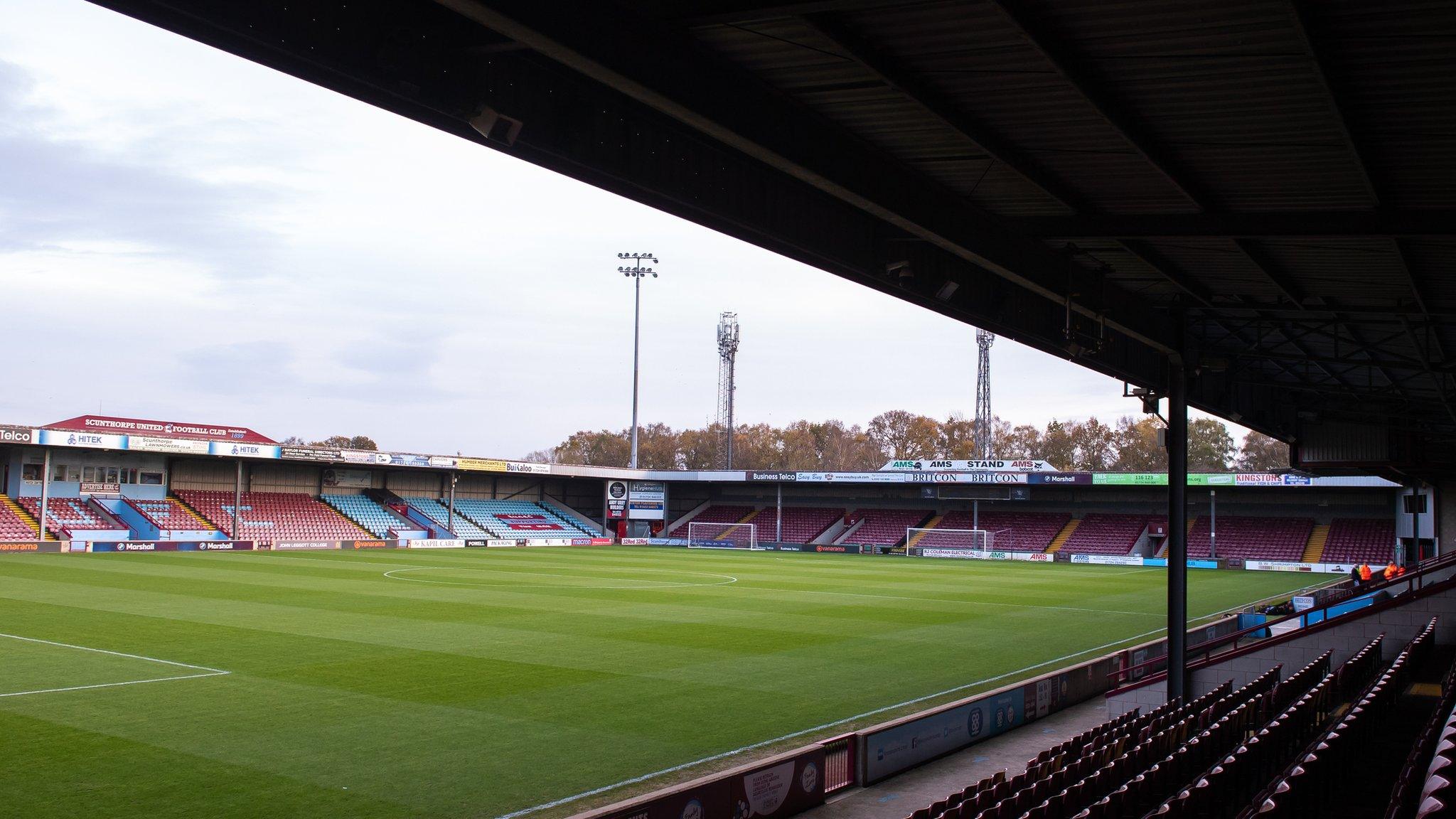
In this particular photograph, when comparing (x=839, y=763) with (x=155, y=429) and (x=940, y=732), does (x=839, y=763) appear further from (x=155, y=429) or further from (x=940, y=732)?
(x=155, y=429)

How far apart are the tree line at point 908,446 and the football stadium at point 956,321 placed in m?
82.6

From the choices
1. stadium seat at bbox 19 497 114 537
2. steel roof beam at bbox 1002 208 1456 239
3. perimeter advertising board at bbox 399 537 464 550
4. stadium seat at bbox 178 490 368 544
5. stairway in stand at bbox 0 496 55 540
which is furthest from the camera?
perimeter advertising board at bbox 399 537 464 550

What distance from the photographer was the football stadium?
6.49m

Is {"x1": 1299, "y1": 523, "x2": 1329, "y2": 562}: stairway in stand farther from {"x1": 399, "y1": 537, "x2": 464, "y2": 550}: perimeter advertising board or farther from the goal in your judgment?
{"x1": 399, "y1": 537, "x2": 464, "y2": 550}: perimeter advertising board

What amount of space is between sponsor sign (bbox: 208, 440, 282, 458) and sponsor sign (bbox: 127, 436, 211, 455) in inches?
17.4

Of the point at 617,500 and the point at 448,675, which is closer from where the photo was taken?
the point at 448,675

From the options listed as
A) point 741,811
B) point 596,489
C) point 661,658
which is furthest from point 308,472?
point 741,811

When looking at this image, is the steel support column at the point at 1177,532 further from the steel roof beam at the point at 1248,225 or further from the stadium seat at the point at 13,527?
the stadium seat at the point at 13,527

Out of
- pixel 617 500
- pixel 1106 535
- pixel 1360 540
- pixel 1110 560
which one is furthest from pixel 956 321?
pixel 617 500

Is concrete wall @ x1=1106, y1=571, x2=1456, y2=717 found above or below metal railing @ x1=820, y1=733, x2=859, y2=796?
above

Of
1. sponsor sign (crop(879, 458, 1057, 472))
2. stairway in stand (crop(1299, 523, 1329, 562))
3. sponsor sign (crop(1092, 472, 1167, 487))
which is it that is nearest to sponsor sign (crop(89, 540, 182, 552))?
sponsor sign (crop(879, 458, 1057, 472))

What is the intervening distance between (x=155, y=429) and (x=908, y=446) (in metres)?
84.1

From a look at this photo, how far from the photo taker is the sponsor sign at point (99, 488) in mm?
51750

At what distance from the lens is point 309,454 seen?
57406 millimetres
